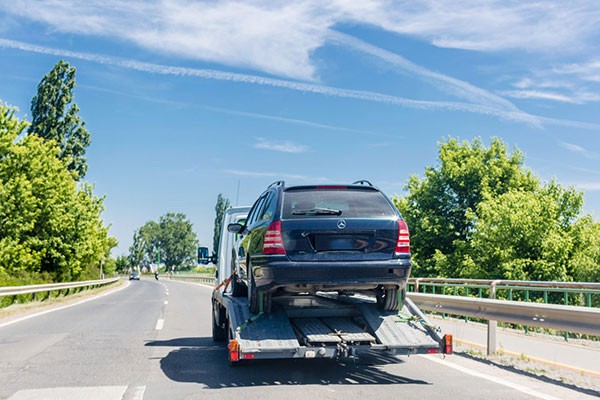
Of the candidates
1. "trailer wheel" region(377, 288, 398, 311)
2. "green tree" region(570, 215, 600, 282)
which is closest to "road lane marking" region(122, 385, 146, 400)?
"trailer wheel" region(377, 288, 398, 311)

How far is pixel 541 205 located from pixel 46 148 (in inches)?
1332

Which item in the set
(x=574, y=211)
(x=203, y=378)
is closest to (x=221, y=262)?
(x=203, y=378)

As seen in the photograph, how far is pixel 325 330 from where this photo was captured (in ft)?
23.2

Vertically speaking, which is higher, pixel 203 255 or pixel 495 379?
pixel 203 255

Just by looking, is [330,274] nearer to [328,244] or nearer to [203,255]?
[328,244]

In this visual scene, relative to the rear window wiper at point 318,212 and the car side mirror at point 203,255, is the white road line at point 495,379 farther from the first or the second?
the car side mirror at point 203,255

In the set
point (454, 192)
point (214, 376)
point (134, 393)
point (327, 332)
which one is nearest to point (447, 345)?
point (327, 332)

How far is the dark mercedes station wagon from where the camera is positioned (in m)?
6.75

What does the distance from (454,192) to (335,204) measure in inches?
1785

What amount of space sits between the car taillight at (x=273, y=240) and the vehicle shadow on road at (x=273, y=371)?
1.39m

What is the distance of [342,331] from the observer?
7.11m

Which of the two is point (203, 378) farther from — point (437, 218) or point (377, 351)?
point (437, 218)

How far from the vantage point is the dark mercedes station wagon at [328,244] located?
675cm

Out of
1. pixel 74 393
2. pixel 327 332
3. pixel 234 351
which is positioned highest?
pixel 327 332
